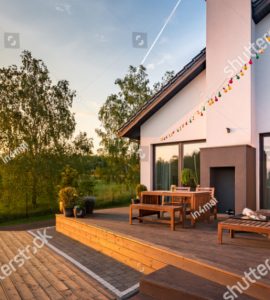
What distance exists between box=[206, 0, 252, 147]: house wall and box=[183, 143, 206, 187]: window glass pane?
119 cm

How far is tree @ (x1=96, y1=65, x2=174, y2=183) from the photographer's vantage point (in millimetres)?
16062

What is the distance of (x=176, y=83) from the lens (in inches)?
362

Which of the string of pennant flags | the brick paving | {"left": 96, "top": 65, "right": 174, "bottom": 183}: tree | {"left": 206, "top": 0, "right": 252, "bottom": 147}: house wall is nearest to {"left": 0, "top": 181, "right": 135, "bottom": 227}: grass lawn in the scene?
{"left": 96, "top": 65, "right": 174, "bottom": 183}: tree

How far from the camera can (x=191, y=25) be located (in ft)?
36.3

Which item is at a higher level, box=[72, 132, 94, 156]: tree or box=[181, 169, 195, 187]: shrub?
box=[72, 132, 94, 156]: tree

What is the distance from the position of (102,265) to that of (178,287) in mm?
2226

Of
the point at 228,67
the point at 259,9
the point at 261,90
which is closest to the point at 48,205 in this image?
the point at 228,67

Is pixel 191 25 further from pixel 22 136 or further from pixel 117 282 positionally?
pixel 117 282

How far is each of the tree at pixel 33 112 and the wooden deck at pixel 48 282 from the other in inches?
313

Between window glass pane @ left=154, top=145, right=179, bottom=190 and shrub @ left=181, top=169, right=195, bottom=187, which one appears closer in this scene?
shrub @ left=181, top=169, right=195, bottom=187

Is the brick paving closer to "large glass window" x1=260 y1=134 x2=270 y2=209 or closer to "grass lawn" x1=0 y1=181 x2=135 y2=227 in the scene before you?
"large glass window" x1=260 y1=134 x2=270 y2=209

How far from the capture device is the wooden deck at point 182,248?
3.45m

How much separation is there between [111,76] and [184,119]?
7.99 metres

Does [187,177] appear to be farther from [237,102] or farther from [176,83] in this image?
[176,83]
